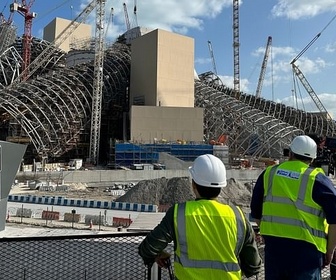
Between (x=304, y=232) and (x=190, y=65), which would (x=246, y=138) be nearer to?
(x=190, y=65)

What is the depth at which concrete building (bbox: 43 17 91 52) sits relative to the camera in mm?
83812

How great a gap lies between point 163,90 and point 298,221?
54.0 meters

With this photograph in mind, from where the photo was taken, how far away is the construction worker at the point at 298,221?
2621 millimetres

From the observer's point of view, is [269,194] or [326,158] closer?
[269,194]

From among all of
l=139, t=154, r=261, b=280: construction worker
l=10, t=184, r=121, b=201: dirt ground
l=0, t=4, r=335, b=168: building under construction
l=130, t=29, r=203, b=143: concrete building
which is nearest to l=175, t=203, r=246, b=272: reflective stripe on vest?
l=139, t=154, r=261, b=280: construction worker

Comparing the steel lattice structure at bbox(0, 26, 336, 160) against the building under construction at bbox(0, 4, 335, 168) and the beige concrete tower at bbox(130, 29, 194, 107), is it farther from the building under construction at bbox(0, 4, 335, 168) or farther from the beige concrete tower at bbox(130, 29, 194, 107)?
the beige concrete tower at bbox(130, 29, 194, 107)

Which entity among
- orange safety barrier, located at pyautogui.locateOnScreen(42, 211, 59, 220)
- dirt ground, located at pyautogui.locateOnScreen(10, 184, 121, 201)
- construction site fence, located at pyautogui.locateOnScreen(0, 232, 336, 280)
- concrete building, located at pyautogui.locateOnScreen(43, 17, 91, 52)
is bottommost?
dirt ground, located at pyautogui.locateOnScreen(10, 184, 121, 201)

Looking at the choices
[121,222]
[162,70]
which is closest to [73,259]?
[121,222]

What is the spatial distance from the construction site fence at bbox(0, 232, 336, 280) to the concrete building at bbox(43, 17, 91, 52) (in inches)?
3245

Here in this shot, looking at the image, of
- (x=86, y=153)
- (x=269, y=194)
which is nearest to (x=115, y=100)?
(x=86, y=153)

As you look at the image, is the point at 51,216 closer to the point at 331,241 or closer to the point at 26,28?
the point at 331,241

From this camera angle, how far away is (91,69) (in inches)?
2260

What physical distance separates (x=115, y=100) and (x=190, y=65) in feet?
42.4

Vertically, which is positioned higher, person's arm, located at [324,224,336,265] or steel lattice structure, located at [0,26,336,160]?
steel lattice structure, located at [0,26,336,160]
